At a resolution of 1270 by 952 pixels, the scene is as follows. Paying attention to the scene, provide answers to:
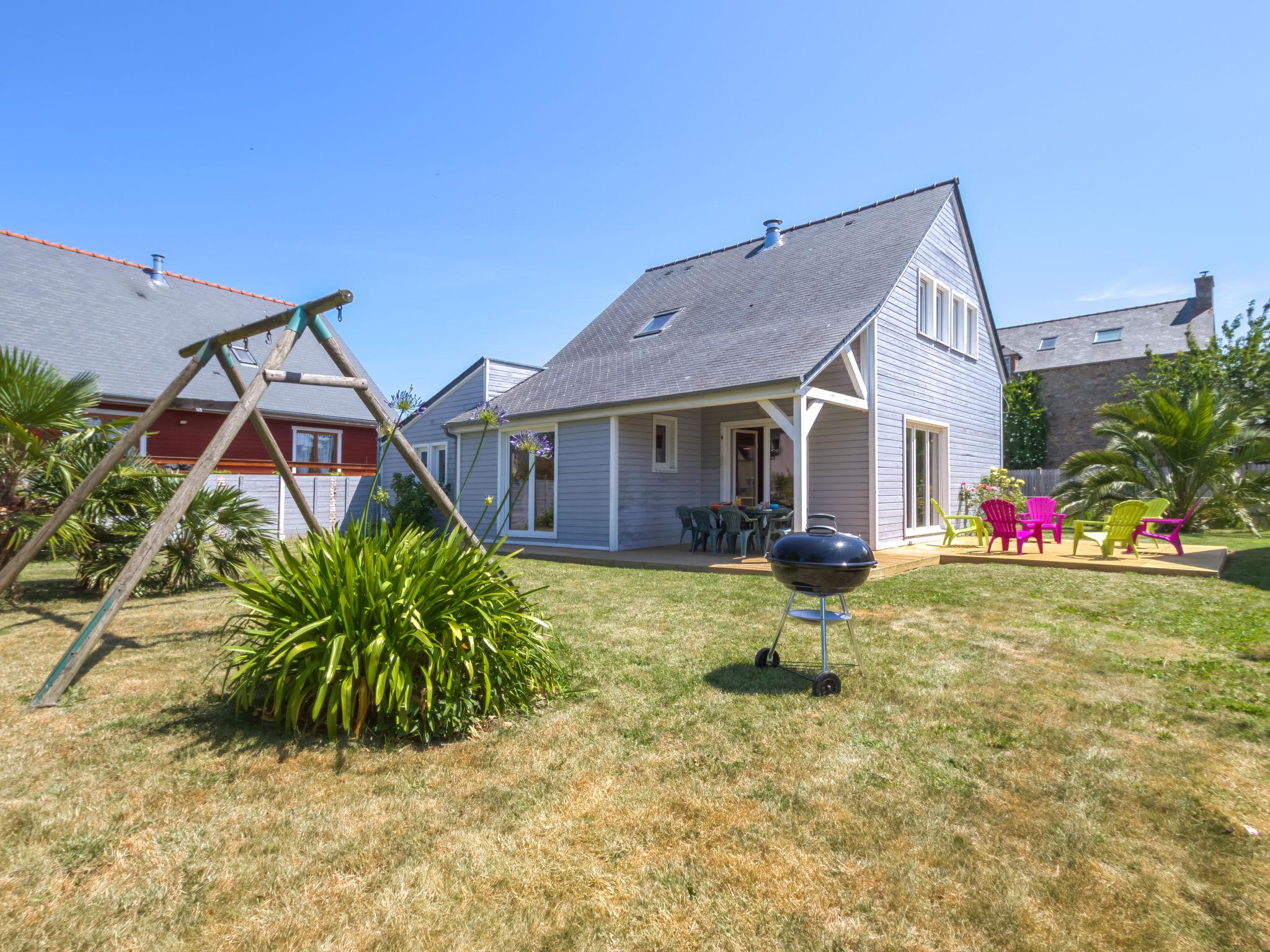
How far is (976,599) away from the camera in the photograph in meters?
7.17

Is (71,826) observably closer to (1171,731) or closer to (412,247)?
(1171,731)

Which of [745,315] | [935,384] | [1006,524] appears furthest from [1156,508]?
[745,315]

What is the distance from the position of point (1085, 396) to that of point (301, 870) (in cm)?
3229

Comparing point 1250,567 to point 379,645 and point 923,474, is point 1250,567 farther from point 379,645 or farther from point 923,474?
point 379,645

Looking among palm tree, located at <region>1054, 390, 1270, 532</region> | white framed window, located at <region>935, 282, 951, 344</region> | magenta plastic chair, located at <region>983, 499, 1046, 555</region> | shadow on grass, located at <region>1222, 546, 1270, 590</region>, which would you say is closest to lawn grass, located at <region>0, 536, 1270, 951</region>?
shadow on grass, located at <region>1222, 546, 1270, 590</region>

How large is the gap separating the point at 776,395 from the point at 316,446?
17032mm

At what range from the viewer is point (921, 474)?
43.4 ft

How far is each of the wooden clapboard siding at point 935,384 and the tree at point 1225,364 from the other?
32.6 feet

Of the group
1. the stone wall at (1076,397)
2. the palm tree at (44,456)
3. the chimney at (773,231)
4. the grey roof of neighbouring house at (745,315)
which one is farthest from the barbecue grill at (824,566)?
the stone wall at (1076,397)

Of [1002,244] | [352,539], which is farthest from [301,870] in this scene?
[1002,244]

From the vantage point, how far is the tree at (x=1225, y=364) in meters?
21.5

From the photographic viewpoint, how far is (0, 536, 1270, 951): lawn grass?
1.97 metres

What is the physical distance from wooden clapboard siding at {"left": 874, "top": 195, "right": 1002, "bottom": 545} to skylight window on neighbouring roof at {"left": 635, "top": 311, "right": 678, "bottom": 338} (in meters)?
4.95

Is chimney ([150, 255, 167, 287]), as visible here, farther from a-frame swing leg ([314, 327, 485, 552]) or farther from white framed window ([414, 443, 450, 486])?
a-frame swing leg ([314, 327, 485, 552])
